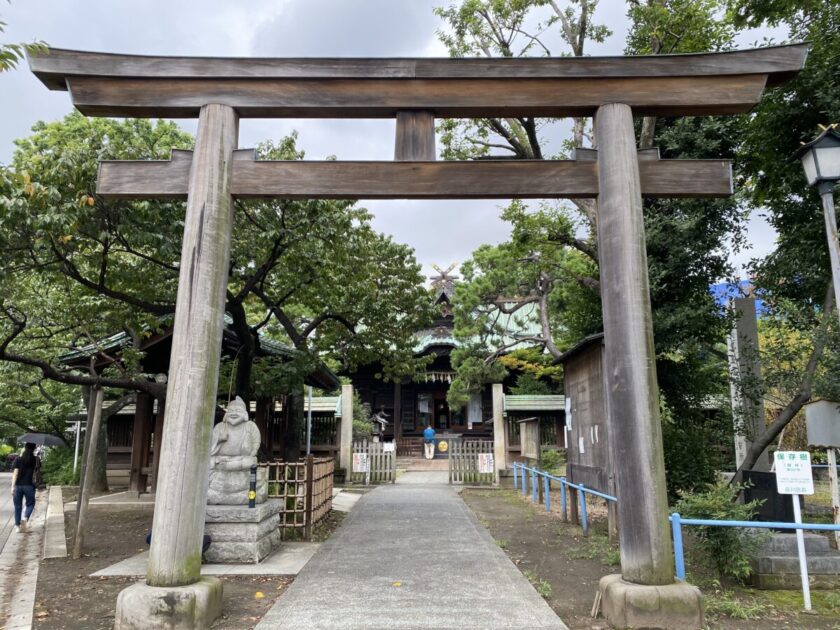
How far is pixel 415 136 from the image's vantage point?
18.8 feet

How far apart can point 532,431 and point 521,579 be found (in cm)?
1001

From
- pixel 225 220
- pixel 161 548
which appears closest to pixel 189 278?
pixel 225 220

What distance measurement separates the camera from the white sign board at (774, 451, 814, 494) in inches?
224

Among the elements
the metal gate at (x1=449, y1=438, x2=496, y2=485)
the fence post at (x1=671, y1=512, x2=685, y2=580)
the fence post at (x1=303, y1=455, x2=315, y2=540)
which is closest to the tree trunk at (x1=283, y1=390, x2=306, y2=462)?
the fence post at (x1=303, y1=455, x2=315, y2=540)

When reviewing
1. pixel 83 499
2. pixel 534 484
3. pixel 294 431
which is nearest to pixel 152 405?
pixel 294 431

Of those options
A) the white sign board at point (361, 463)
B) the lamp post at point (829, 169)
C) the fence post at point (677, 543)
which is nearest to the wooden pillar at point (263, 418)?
the white sign board at point (361, 463)

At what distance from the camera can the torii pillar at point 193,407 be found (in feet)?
15.1

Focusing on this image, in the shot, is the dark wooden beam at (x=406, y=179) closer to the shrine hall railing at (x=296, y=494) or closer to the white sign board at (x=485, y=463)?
the shrine hall railing at (x=296, y=494)

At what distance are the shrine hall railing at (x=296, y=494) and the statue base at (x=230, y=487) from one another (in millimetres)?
1263

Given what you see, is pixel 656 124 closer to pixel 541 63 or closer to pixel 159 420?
pixel 541 63

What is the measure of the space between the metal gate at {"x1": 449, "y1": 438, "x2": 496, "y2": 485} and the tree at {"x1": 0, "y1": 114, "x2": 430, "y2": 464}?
5.17 m

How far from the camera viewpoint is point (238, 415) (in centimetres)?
781

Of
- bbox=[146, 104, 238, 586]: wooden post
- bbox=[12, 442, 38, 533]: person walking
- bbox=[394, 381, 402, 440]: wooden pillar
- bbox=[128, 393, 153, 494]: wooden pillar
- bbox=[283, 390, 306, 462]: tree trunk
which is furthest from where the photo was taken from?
bbox=[394, 381, 402, 440]: wooden pillar

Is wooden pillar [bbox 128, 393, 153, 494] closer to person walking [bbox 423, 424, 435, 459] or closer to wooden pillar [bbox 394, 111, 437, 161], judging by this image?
wooden pillar [bbox 394, 111, 437, 161]
